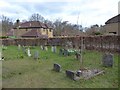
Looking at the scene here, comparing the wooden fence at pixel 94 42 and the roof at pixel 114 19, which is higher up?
the roof at pixel 114 19

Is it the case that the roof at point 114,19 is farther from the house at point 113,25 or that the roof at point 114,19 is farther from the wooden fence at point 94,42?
the wooden fence at point 94,42

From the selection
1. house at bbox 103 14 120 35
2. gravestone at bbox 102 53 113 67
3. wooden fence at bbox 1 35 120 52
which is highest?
house at bbox 103 14 120 35

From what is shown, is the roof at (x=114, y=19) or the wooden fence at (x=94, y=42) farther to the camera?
the roof at (x=114, y=19)

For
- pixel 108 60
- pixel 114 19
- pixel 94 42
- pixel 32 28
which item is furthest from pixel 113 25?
pixel 32 28

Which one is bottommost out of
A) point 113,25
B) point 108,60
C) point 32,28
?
point 108,60

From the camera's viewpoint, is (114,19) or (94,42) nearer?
(94,42)

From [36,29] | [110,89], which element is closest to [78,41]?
[110,89]

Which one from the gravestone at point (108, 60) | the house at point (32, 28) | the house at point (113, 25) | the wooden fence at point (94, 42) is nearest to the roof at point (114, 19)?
the house at point (113, 25)

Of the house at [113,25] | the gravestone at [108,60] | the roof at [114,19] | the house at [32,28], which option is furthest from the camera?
the house at [32,28]

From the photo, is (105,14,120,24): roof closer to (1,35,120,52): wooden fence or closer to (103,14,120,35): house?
(103,14,120,35): house

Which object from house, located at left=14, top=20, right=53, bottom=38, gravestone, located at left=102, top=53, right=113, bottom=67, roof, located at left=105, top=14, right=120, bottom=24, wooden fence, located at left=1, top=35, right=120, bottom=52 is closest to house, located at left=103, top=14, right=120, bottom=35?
roof, located at left=105, top=14, right=120, bottom=24

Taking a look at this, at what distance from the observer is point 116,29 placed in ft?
130

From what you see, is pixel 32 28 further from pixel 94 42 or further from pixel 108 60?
pixel 108 60

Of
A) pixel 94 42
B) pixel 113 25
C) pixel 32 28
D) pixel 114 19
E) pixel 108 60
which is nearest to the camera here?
pixel 108 60
